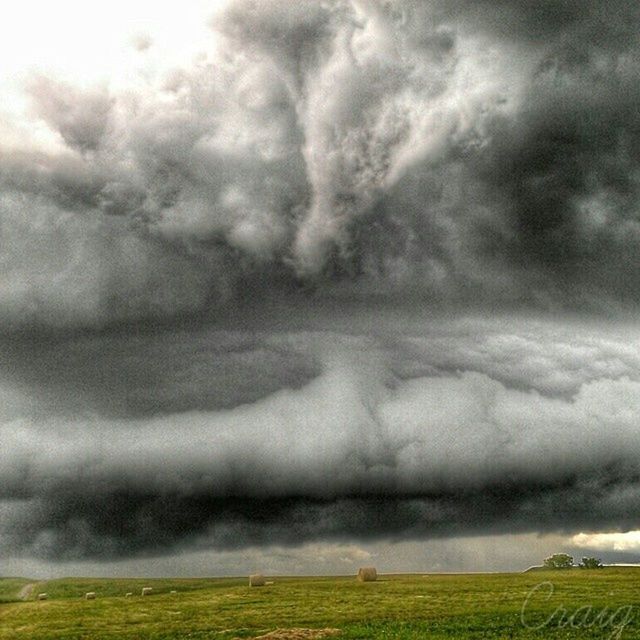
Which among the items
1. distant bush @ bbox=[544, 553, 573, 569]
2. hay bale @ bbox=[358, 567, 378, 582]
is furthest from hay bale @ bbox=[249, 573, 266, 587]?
distant bush @ bbox=[544, 553, 573, 569]

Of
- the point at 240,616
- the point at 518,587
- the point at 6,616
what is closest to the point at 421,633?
the point at 240,616

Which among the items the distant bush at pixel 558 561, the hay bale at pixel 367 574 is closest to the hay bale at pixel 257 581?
the hay bale at pixel 367 574

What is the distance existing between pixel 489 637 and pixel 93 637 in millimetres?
26946

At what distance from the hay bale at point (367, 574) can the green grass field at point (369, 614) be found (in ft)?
54.6

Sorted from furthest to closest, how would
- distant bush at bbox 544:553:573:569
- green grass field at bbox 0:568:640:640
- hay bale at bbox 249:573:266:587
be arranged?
distant bush at bbox 544:553:573:569, hay bale at bbox 249:573:266:587, green grass field at bbox 0:568:640:640

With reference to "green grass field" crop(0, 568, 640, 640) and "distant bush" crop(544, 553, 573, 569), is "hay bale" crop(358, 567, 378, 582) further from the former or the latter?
"distant bush" crop(544, 553, 573, 569)

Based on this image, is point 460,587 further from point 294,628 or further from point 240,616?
point 294,628

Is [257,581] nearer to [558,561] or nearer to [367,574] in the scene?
[367,574]

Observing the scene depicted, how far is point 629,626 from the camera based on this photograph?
4309cm

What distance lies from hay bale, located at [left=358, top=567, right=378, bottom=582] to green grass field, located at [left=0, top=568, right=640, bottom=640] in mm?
16651

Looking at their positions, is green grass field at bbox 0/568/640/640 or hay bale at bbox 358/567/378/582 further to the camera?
hay bale at bbox 358/567/378/582

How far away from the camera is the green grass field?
44750mm

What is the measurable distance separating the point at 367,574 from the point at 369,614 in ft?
136

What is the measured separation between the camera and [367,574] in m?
94.0
